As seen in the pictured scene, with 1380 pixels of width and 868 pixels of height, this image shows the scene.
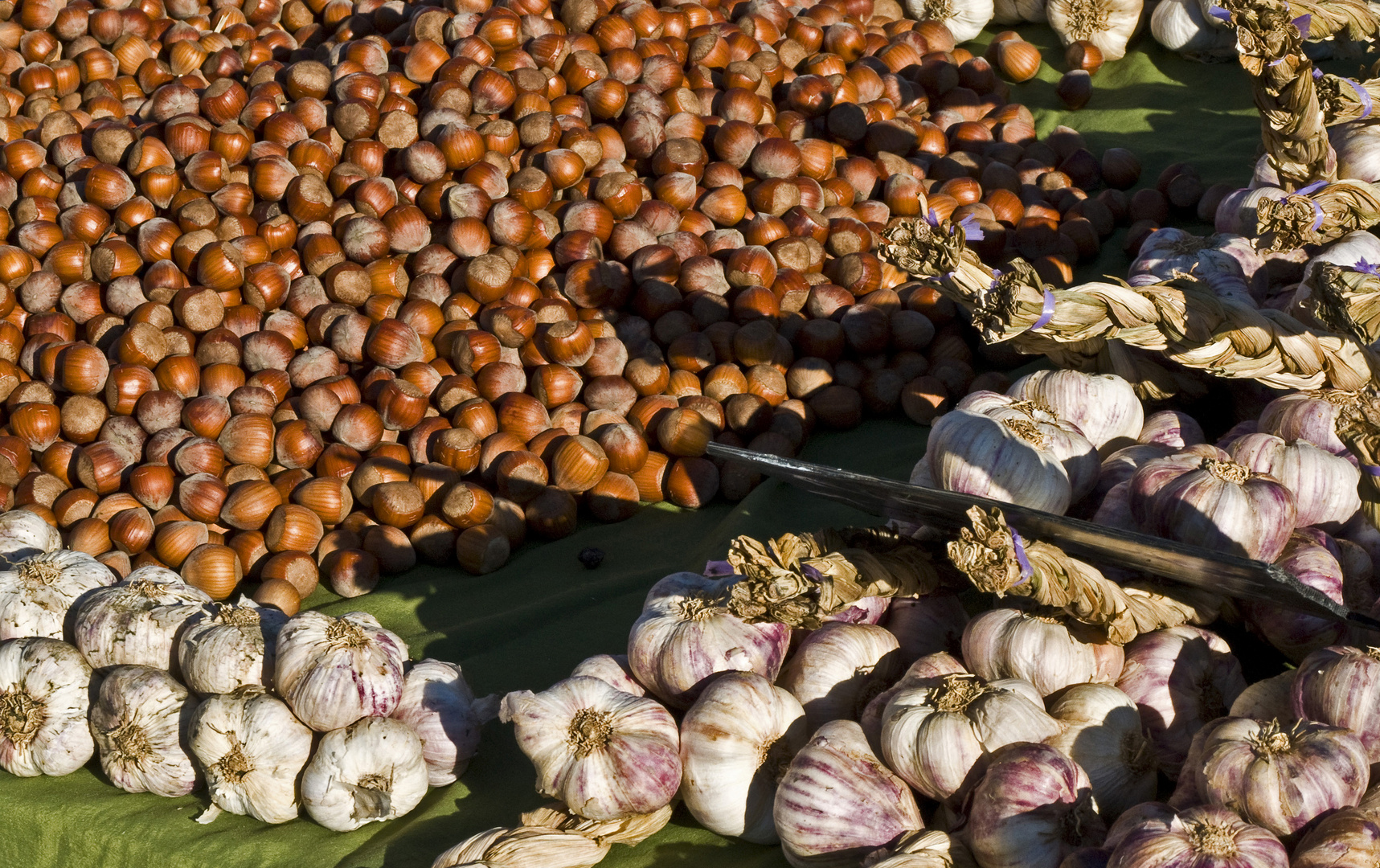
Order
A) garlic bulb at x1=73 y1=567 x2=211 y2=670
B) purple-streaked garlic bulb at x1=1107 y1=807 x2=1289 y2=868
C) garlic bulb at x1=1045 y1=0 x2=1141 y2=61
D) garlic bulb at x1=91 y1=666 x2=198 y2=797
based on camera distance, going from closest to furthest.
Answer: purple-streaked garlic bulb at x1=1107 y1=807 x2=1289 y2=868
garlic bulb at x1=91 y1=666 x2=198 y2=797
garlic bulb at x1=73 y1=567 x2=211 y2=670
garlic bulb at x1=1045 y1=0 x2=1141 y2=61

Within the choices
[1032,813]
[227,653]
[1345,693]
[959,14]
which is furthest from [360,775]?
[959,14]

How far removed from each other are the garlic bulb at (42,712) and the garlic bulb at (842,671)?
153cm

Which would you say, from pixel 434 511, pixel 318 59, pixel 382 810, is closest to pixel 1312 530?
pixel 382 810

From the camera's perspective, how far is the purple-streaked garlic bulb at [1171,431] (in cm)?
248

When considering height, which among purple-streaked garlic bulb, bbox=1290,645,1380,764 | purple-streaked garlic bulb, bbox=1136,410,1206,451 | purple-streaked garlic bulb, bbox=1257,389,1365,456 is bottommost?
purple-streaked garlic bulb, bbox=1290,645,1380,764

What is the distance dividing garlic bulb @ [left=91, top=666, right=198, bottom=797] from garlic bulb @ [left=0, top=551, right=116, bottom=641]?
34 centimetres

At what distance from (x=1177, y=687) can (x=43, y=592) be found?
2471 millimetres

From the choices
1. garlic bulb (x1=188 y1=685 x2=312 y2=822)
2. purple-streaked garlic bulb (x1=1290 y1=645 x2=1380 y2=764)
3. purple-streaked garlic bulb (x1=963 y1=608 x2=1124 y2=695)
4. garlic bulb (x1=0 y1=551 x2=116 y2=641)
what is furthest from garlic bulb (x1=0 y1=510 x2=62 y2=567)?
purple-streaked garlic bulb (x1=1290 y1=645 x2=1380 y2=764)

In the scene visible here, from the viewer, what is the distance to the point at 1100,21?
16.1ft

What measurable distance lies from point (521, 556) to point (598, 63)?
2.16 meters

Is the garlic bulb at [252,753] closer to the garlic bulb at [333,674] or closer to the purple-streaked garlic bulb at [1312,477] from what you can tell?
the garlic bulb at [333,674]

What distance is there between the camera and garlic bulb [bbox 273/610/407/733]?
7.00 feet

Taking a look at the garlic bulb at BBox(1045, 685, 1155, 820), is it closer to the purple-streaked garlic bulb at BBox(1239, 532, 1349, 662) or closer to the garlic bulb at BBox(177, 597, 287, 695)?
the purple-streaked garlic bulb at BBox(1239, 532, 1349, 662)

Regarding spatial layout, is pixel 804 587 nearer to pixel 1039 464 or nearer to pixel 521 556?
pixel 1039 464
